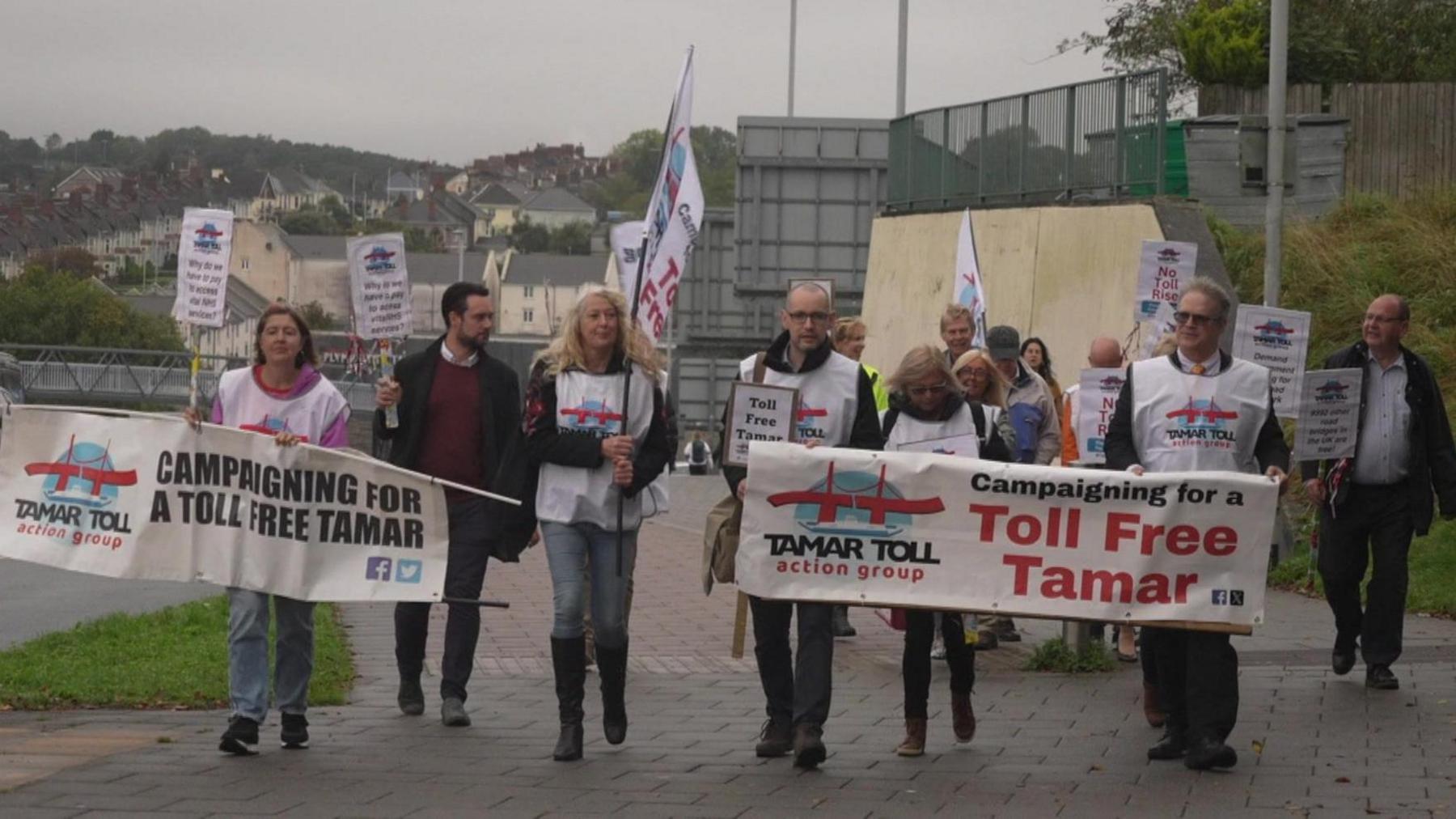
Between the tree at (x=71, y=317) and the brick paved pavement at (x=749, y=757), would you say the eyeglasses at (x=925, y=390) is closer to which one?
the brick paved pavement at (x=749, y=757)

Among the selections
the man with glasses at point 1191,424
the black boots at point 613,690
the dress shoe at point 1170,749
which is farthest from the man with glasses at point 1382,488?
the black boots at point 613,690

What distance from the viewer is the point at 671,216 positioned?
12367 mm

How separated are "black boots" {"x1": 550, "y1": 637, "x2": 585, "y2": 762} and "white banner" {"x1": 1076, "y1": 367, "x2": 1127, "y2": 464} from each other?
12.2 feet

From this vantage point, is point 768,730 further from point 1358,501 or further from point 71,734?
point 1358,501

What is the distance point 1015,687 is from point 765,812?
3.64m

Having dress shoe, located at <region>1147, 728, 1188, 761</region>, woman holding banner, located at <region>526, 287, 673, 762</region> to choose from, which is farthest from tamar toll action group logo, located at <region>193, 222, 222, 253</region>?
dress shoe, located at <region>1147, 728, 1188, 761</region>

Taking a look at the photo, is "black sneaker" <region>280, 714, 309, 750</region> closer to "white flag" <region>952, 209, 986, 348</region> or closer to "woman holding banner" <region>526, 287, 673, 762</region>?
"woman holding banner" <region>526, 287, 673, 762</region>

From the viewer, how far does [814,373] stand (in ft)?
31.6

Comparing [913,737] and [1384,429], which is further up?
[1384,429]

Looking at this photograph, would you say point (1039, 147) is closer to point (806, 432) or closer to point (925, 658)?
point (806, 432)

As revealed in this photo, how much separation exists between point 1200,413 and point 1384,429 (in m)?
2.49

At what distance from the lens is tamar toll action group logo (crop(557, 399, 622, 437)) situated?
31.0 feet

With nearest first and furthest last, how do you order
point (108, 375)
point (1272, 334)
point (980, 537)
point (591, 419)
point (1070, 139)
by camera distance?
point (980, 537)
point (591, 419)
point (1272, 334)
point (1070, 139)
point (108, 375)

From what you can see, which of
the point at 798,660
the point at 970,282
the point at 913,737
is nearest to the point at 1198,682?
the point at 913,737
